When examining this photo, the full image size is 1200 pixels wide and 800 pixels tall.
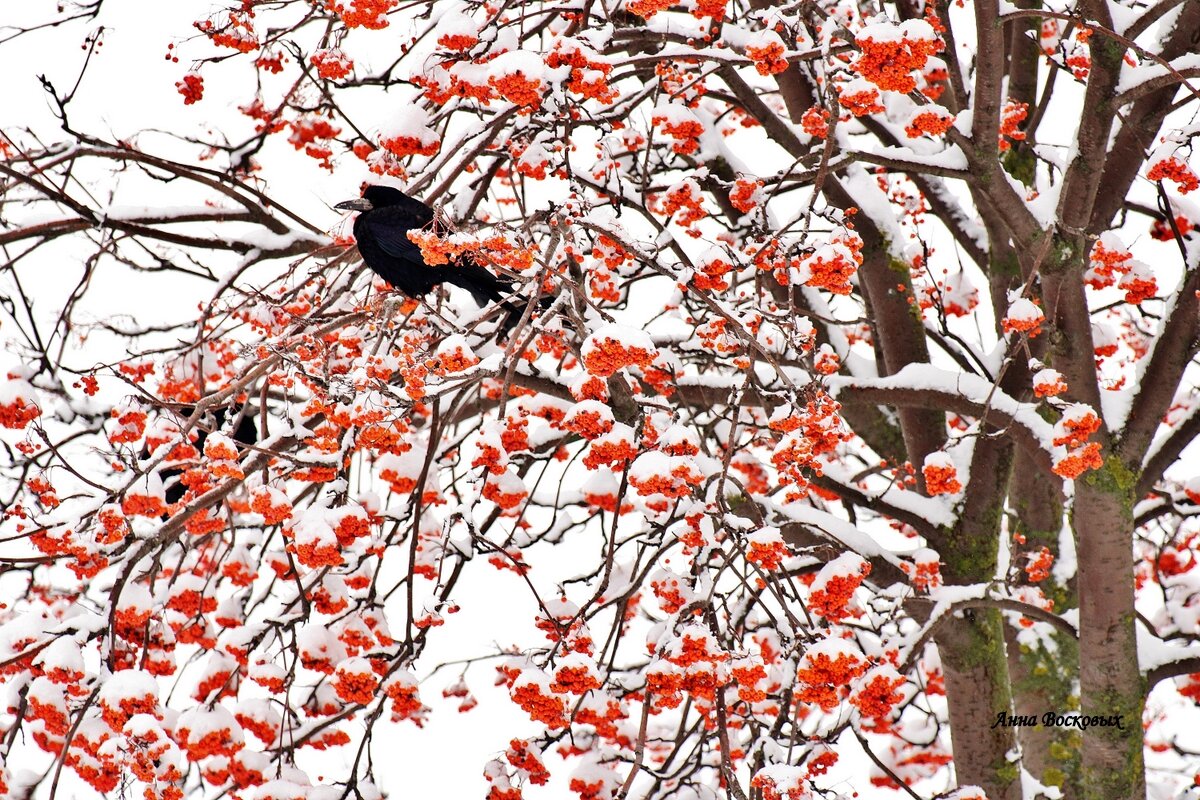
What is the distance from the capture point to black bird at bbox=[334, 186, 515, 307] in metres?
4.16

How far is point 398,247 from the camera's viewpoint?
419 centimetres

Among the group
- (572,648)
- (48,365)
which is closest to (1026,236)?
(572,648)

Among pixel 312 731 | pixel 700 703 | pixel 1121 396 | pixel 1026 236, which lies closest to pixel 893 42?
pixel 1026 236

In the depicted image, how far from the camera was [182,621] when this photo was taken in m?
5.18

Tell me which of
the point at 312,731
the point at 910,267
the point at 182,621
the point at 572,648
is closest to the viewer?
the point at 572,648

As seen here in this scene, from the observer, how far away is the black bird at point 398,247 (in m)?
4.16

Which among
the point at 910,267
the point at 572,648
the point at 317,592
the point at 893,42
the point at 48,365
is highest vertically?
the point at 910,267

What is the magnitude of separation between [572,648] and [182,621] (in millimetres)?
2748

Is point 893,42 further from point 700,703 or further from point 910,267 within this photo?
point 910,267

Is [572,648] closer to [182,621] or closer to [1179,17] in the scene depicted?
[182,621]

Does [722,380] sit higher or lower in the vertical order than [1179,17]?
lower

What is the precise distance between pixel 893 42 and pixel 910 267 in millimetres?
3236

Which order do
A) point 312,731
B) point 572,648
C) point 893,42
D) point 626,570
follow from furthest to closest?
point 626,570 → point 312,731 → point 572,648 → point 893,42

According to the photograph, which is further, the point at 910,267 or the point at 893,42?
Result: the point at 910,267
